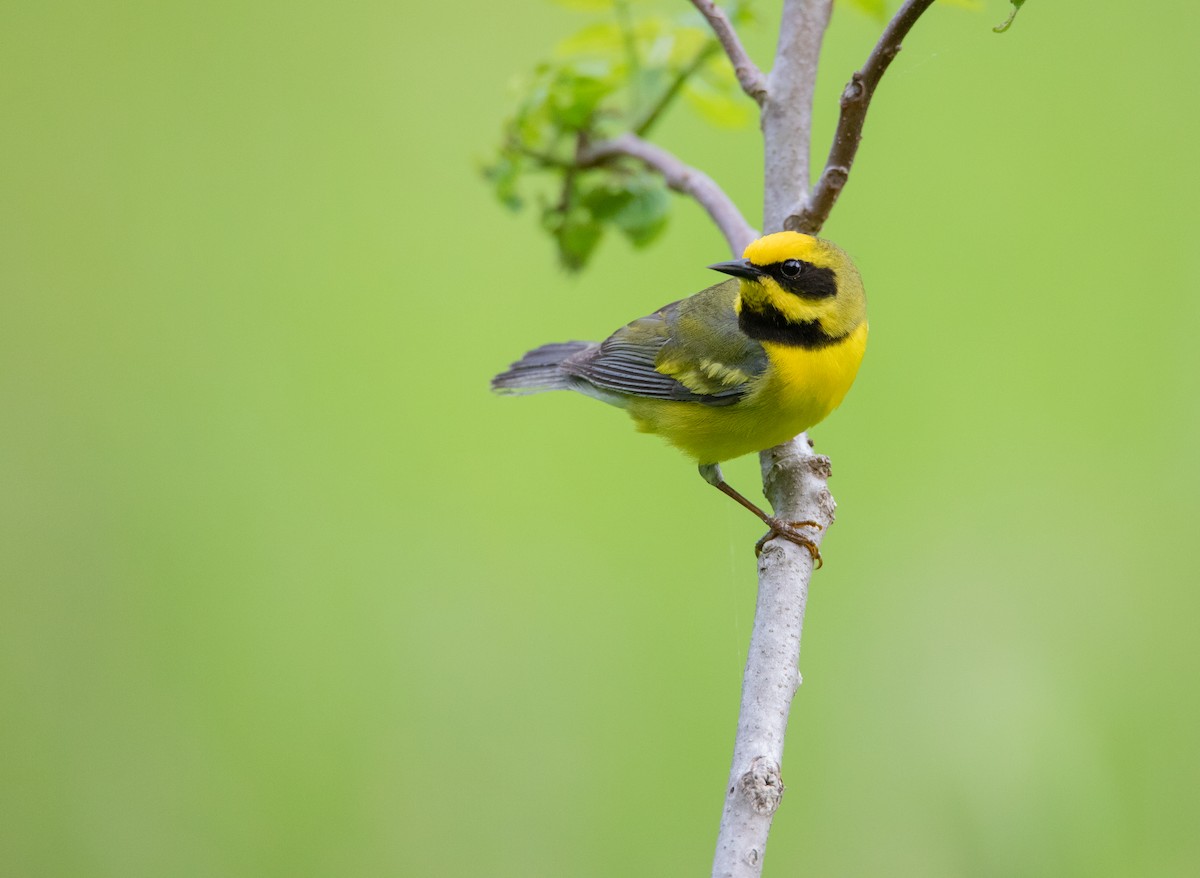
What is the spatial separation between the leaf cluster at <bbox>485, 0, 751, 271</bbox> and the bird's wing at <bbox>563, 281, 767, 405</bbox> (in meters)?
0.26

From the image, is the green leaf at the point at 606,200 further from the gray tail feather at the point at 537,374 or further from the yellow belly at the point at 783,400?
the yellow belly at the point at 783,400

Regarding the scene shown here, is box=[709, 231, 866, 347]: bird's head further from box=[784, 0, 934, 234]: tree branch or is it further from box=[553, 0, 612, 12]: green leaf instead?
box=[553, 0, 612, 12]: green leaf

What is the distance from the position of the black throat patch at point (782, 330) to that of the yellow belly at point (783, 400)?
18 mm

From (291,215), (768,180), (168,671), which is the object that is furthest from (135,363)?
(768,180)

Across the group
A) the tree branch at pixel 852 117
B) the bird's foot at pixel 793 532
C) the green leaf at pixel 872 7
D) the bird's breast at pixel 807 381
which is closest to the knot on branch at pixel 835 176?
the tree branch at pixel 852 117

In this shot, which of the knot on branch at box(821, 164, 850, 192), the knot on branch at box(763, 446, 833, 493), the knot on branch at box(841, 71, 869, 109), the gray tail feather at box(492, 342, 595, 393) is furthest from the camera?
the gray tail feather at box(492, 342, 595, 393)

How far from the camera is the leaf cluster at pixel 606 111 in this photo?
123 inches

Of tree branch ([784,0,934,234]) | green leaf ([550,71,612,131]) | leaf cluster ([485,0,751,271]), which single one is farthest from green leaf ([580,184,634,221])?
tree branch ([784,0,934,234])

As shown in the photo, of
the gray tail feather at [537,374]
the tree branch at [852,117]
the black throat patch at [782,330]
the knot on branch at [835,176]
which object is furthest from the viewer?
the gray tail feather at [537,374]

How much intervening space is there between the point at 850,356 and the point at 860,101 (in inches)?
33.4

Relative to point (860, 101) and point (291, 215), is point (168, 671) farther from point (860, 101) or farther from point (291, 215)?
point (860, 101)

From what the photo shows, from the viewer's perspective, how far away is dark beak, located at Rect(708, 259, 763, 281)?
8.82ft

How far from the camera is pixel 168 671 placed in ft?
12.9

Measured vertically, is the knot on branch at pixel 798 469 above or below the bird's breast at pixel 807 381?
below
